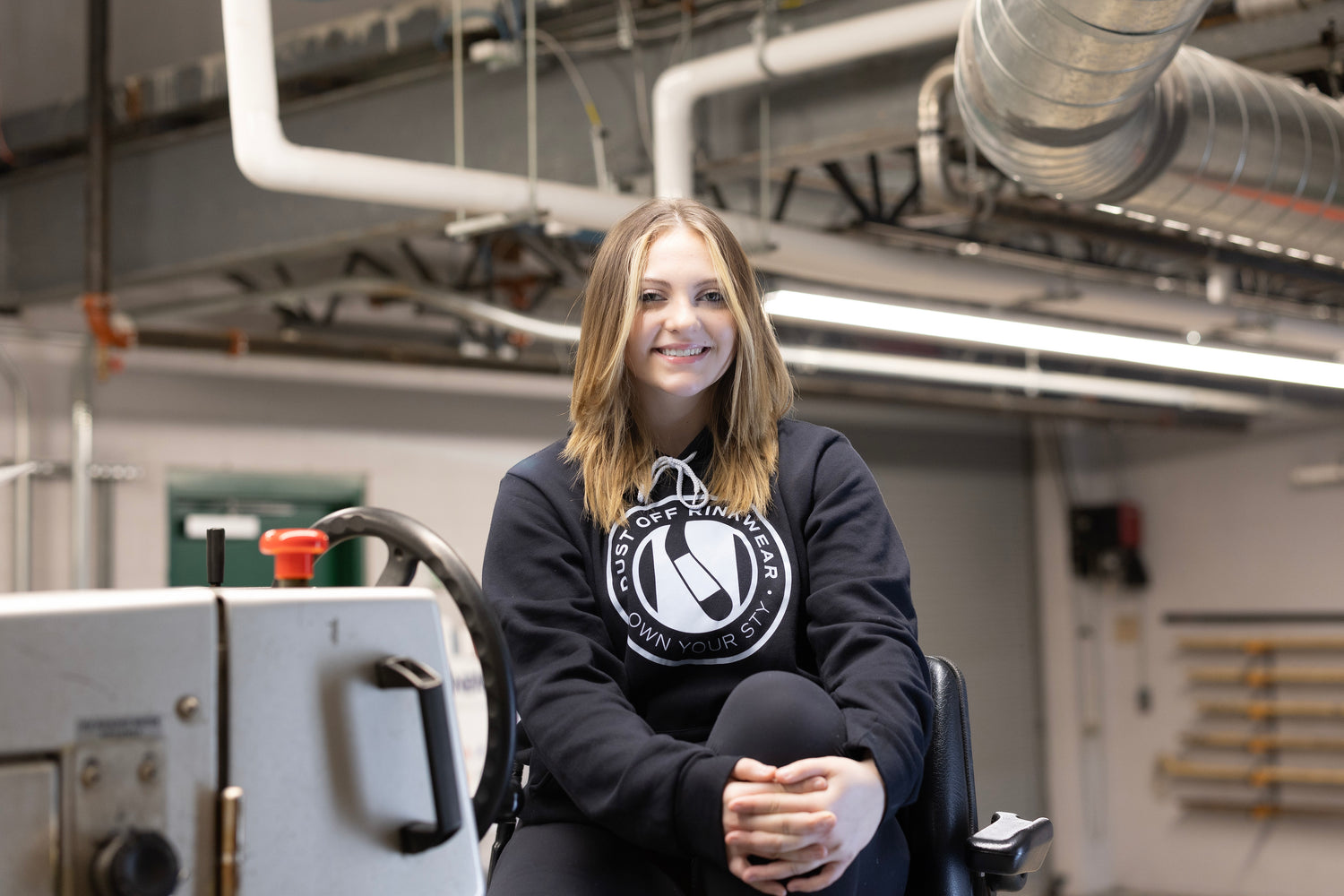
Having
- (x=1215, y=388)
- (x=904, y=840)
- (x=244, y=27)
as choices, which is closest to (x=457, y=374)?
(x=244, y=27)

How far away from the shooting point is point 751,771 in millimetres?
1289

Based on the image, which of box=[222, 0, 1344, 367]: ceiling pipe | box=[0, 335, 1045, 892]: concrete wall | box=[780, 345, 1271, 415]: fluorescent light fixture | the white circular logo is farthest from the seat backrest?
box=[0, 335, 1045, 892]: concrete wall

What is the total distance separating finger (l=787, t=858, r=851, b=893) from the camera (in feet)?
4.23

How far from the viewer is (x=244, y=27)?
2.79 m

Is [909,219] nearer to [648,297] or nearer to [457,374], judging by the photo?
[457,374]

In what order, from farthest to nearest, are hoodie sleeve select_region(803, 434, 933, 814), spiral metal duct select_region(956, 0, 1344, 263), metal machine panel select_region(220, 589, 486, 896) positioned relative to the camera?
1. spiral metal duct select_region(956, 0, 1344, 263)
2. hoodie sleeve select_region(803, 434, 933, 814)
3. metal machine panel select_region(220, 589, 486, 896)

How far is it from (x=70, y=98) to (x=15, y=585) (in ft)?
6.14

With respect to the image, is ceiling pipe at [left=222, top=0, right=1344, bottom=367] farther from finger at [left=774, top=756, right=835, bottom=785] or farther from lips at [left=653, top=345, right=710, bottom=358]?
finger at [left=774, top=756, right=835, bottom=785]

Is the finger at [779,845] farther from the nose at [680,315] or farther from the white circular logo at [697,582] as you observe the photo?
the nose at [680,315]

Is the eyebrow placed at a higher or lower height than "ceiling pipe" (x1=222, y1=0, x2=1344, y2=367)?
lower

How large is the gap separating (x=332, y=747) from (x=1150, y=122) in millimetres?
2447

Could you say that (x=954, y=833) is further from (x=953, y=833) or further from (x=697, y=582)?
(x=697, y=582)

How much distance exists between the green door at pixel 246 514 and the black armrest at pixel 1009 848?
4269 mm

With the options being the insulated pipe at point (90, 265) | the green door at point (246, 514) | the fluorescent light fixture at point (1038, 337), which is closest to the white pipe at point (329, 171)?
the fluorescent light fixture at point (1038, 337)
